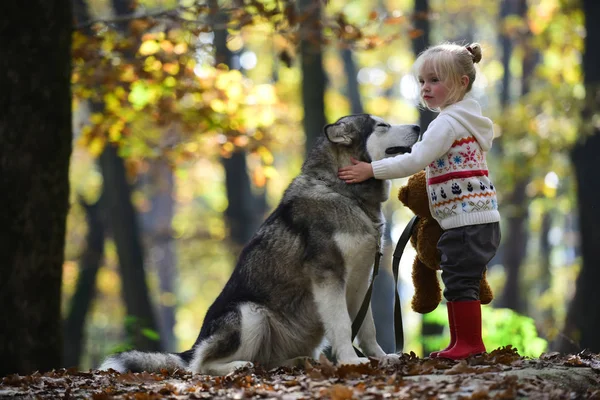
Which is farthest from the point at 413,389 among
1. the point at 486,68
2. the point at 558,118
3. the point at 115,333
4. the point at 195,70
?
the point at 115,333

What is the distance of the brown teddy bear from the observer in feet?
17.9

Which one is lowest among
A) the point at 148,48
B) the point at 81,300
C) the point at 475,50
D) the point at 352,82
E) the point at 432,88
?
the point at 81,300

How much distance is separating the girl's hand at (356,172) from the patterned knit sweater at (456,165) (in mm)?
205

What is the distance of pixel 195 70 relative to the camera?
11.0m

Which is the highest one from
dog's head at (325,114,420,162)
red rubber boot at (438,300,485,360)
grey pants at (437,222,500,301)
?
dog's head at (325,114,420,162)

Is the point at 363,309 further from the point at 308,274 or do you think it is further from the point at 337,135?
the point at 337,135

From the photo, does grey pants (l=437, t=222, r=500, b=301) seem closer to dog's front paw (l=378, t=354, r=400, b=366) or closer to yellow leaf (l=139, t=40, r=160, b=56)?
dog's front paw (l=378, t=354, r=400, b=366)

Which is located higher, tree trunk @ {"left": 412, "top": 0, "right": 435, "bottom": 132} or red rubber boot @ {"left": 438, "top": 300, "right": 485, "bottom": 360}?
tree trunk @ {"left": 412, "top": 0, "right": 435, "bottom": 132}

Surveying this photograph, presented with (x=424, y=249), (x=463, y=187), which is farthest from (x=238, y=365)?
(x=463, y=187)

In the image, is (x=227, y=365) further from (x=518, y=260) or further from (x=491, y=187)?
(x=518, y=260)

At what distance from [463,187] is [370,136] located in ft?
3.11

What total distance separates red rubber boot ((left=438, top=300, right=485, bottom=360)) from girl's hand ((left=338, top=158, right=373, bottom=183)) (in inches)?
44.6

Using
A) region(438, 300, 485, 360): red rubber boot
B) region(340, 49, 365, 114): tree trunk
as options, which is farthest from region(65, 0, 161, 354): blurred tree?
region(340, 49, 365, 114): tree trunk

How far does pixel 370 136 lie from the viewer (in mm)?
5707
